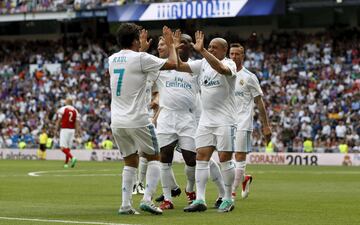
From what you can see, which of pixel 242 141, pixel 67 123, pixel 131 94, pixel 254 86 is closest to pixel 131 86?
pixel 131 94

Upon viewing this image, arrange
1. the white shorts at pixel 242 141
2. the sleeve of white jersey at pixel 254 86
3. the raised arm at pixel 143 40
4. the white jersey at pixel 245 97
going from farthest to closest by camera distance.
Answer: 1. the white shorts at pixel 242 141
2. the white jersey at pixel 245 97
3. the sleeve of white jersey at pixel 254 86
4. the raised arm at pixel 143 40

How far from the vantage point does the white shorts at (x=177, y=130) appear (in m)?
15.4

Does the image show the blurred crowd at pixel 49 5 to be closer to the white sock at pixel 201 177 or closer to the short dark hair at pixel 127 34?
the white sock at pixel 201 177

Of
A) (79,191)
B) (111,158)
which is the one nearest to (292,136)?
(111,158)

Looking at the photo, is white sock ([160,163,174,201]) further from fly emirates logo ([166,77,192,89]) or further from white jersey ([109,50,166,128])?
white jersey ([109,50,166,128])

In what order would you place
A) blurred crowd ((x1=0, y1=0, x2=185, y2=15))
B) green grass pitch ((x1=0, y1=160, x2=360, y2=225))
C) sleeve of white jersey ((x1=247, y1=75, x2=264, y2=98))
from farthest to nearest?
blurred crowd ((x1=0, y1=0, x2=185, y2=15))
sleeve of white jersey ((x1=247, y1=75, x2=264, y2=98))
green grass pitch ((x1=0, y1=160, x2=360, y2=225))

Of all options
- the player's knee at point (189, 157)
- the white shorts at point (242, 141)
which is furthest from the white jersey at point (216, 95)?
the white shorts at point (242, 141)

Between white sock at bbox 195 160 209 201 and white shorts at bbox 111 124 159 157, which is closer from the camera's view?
white shorts at bbox 111 124 159 157

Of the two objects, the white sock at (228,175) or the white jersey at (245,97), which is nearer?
the white sock at (228,175)

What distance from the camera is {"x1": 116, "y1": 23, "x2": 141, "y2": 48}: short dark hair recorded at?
13219 millimetres

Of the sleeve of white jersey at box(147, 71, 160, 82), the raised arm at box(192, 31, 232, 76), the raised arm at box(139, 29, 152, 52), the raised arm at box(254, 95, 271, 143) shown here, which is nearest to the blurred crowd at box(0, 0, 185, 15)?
the raised arm at box(254, 95, 271, 143)

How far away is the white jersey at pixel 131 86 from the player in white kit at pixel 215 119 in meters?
1.10

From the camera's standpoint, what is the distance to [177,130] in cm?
1541

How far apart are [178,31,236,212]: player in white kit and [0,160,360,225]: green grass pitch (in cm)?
58
